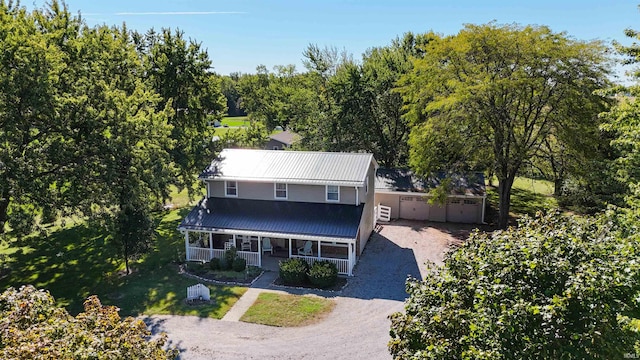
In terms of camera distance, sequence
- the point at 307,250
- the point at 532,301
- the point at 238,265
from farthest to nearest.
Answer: the point at 307,250
the point at 238,265
the point at 532,301

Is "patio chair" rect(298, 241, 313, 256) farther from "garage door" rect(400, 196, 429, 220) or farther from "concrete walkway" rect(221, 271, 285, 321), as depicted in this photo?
"garage door" rect(400, 196, 429, 220)

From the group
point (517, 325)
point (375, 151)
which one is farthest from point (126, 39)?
point (517, 325)

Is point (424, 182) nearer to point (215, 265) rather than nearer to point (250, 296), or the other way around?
point (215, 265)

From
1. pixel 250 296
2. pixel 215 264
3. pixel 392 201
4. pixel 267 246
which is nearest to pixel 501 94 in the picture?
pixel 392 201

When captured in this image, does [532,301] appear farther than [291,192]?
No

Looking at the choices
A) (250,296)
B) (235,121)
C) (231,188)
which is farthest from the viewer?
(235,121)

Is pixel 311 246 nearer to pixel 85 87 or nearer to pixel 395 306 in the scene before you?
pixel 395 306
